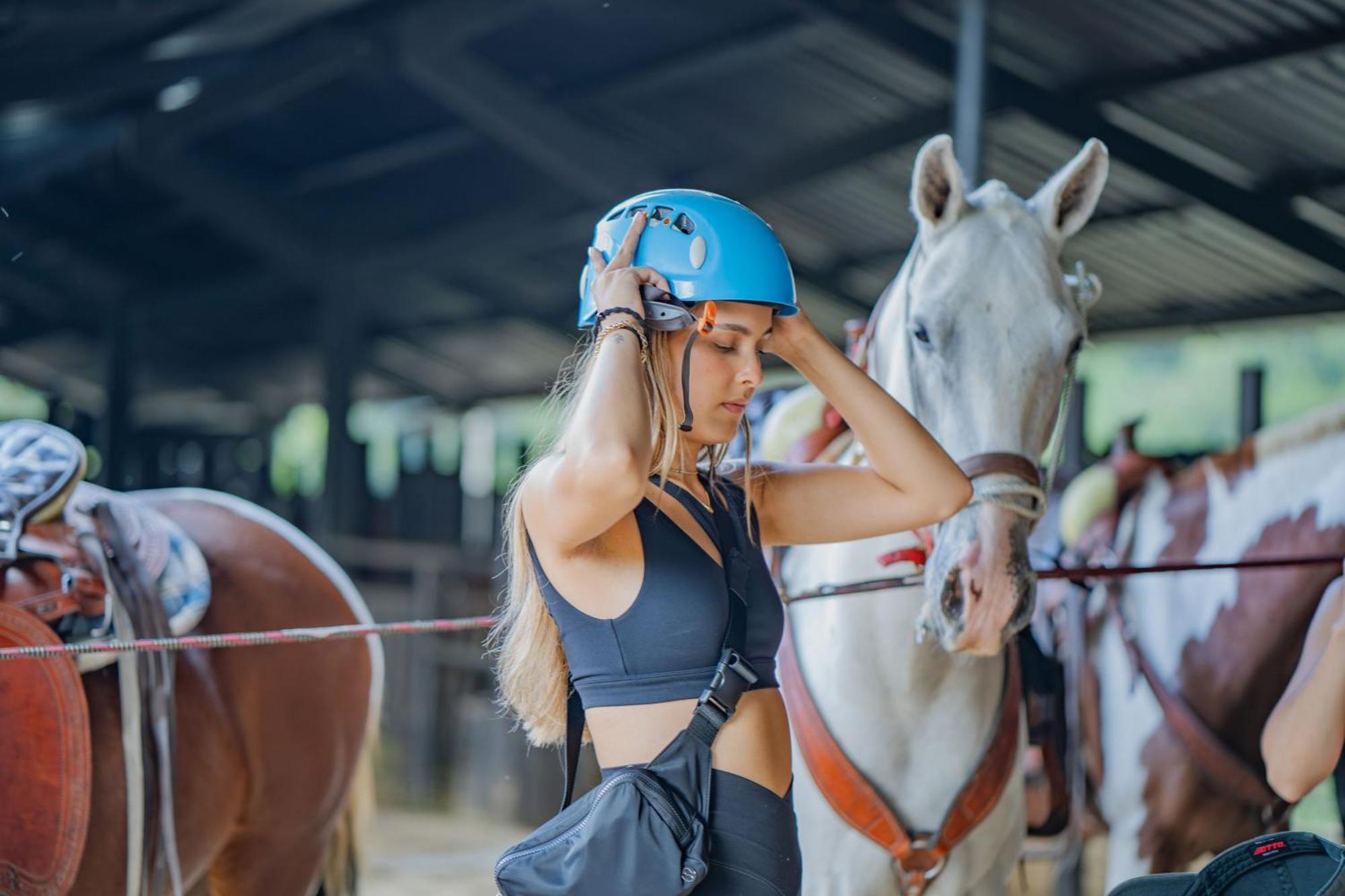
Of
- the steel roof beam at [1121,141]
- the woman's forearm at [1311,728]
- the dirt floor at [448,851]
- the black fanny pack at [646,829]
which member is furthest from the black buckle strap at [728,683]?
the steel roof beam at [1121,141]

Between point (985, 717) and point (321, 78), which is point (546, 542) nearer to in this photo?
point (985, 717)

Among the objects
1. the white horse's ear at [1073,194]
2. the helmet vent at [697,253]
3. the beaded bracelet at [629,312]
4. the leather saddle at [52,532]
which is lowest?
the leather saddle at [52,532]

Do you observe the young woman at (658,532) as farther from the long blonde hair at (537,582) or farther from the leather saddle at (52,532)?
the leather saddle at (52,532)

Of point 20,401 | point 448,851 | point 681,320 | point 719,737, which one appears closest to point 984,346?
point 681,320

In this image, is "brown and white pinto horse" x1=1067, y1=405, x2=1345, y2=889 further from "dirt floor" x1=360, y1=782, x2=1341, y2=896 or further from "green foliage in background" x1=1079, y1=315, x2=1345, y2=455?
"green foliage in background" x1=1079, y1=315, x2=1345, y2=455

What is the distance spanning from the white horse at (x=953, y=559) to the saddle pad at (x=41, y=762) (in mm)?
1318

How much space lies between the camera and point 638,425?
1.31m

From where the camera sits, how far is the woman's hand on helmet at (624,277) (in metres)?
1.38

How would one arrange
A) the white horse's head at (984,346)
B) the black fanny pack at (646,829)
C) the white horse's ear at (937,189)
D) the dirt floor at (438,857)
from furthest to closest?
the dirt floor at (438,857) < the white horse's ear at (937,189) < the white horse's head at (984,346) < the black fanny pack at (646,829)

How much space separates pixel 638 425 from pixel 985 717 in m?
1.21

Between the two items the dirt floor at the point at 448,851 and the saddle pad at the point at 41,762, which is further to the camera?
the dirt floor at the point at 448,851

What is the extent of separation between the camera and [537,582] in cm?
145

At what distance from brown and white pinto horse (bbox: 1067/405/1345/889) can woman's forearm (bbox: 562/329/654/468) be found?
2.29 metres

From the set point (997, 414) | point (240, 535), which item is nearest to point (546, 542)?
point (997, 414)
